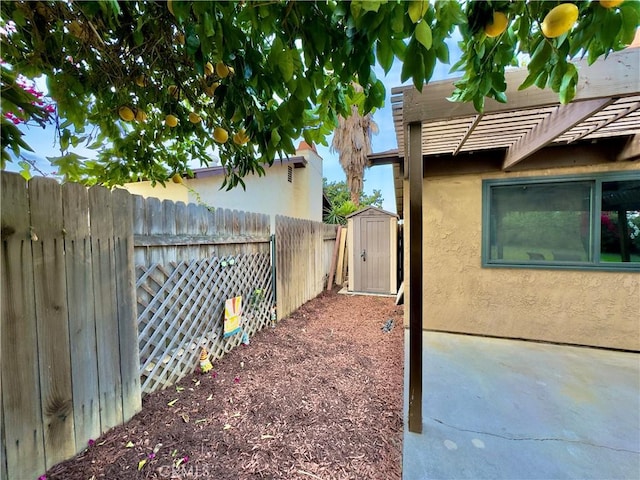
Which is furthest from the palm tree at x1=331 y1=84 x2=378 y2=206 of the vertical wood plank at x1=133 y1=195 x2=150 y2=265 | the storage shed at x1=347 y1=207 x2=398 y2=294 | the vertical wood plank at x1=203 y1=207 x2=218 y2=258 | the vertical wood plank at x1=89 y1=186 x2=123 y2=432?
the vertical wood plank at x1=89 y1=186 x2=123 y2=432

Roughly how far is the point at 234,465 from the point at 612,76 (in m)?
3.20

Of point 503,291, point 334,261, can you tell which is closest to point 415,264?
point 503,291

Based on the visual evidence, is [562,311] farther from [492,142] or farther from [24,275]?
[24,275]

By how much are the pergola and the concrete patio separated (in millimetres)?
323

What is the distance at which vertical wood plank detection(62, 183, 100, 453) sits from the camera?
1696mm

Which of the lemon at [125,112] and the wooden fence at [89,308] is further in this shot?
the lemon at [125,112]

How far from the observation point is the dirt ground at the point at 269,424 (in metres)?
1.66

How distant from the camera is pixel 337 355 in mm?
3254

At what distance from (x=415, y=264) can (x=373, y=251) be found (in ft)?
16.2

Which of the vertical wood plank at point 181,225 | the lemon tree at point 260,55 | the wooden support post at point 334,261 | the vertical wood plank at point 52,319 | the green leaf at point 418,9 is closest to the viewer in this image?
the green leaf at point 418,9

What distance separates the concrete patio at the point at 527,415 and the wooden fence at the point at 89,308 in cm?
211

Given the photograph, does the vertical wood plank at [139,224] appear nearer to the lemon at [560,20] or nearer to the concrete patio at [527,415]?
the concrete patio at [527,415]

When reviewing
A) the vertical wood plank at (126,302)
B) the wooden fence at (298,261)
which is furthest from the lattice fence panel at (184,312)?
the wooden fence at (298,261)

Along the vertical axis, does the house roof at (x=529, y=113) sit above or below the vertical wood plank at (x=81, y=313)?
above
